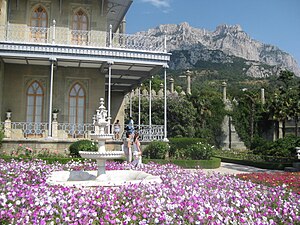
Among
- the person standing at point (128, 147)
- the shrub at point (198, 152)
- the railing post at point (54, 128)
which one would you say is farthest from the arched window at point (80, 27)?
the shrub at point (198, 152)

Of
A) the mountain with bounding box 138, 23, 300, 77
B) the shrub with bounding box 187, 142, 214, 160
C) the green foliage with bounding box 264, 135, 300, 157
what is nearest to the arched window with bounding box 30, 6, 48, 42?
the shrub with bounding box 187, 142, 214, 160

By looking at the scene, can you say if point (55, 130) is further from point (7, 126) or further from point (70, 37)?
point (70, 37)

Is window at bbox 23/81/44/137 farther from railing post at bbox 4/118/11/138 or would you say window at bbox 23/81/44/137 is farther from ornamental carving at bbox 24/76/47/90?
railing post at bbox 4/118/11/138

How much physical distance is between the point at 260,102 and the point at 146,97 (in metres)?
13.6

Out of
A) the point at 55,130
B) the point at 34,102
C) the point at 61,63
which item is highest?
the point at 61,63

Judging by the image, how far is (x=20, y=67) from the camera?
1798cm

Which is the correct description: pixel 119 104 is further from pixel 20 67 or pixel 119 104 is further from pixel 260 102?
pixel 260 102

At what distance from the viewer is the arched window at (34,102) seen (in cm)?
1789

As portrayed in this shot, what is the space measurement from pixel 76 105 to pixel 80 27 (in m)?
4.26

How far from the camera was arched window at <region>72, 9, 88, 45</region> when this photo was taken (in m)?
18.7

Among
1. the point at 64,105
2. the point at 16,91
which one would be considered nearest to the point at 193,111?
the point at 64,105

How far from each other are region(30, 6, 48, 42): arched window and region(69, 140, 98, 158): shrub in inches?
257

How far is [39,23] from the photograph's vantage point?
60.1 ft

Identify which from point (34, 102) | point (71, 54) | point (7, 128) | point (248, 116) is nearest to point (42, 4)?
point (71, 54)
